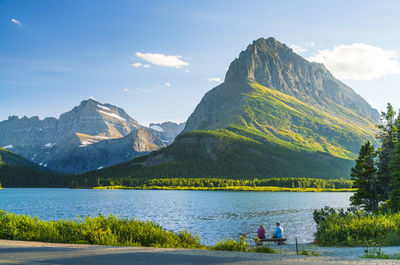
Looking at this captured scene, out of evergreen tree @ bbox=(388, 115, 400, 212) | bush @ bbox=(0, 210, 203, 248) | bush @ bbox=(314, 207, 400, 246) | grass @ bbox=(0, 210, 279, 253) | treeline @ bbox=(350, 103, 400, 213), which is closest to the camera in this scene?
grass @ bbox=(0, 210, 279, 253)

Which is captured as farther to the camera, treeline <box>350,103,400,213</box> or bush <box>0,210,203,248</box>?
treeline <box>350,103,400,213</box>

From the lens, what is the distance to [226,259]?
73.4 feet

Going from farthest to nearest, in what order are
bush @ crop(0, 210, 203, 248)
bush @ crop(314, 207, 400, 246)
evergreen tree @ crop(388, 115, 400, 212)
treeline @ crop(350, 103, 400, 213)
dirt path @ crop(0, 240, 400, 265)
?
treeline @ crop(350, 103, 400, 213) < evergreen tree @ crop(388, 115, 400, 212) < bush @ crop(314, 207, 400, 246) < bush @ crop(0, 210, 203, 248) < dirt path @ crop(0, 240, 400, 265)

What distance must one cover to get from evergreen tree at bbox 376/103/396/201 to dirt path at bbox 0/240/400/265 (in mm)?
39056

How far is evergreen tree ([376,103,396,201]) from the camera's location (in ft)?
187

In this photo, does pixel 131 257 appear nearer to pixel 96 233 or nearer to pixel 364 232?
pixel 96 233

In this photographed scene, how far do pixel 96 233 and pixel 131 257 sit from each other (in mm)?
8544

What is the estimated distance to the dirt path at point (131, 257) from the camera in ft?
68.4

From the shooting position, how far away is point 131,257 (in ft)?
73.2

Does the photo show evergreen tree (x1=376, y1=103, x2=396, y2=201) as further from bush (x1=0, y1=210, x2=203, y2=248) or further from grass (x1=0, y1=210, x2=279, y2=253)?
bush (x1=0, y1=210, x2=203, y2=248)

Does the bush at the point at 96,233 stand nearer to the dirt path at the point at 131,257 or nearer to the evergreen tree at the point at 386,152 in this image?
the dirt path at the point at 131,257

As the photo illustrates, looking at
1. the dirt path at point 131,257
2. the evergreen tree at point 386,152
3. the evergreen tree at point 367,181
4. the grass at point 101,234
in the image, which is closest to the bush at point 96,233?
the grass at point 101,234

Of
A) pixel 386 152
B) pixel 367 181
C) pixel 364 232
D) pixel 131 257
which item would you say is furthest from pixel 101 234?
pixel 386 152

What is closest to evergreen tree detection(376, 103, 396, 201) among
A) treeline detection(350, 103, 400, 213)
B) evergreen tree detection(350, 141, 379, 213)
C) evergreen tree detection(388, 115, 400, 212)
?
treeline detection(350, 103, 400, 213)
